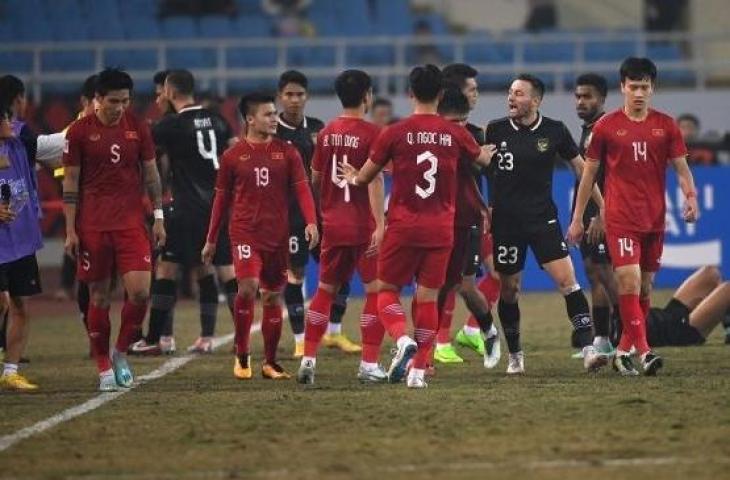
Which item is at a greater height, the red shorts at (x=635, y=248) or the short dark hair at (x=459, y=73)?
the short dark hair at (x=459, y=73)

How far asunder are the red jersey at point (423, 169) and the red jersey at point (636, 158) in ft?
3.64

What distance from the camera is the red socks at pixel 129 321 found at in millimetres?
11961

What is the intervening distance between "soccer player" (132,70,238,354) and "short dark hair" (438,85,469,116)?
3.10 m

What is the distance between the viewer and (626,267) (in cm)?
1205

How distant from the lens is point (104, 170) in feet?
38.7

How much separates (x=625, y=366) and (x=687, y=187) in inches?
51.6

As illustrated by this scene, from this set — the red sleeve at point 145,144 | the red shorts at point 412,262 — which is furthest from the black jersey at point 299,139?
the red shorts at point 412,262

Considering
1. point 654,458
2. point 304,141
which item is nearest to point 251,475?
point 654,458

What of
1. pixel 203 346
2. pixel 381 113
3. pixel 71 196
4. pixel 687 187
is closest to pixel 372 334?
pixel 71 196

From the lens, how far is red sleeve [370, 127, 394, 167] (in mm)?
11406

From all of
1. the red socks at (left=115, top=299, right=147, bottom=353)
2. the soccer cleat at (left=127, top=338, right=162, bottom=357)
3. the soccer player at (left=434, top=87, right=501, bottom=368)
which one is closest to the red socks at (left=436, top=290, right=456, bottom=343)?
the soccer player at (left=434, top=87, right=501, bottom=368)

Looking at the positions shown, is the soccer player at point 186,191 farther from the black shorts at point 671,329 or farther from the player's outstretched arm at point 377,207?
the black shorts at point 671,329

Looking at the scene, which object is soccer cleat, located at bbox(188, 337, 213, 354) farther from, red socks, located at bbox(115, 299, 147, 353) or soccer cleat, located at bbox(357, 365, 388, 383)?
soccer cleat, located at bbox(357, 365, 388, 383)

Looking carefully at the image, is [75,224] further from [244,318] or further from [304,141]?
[304,141]
